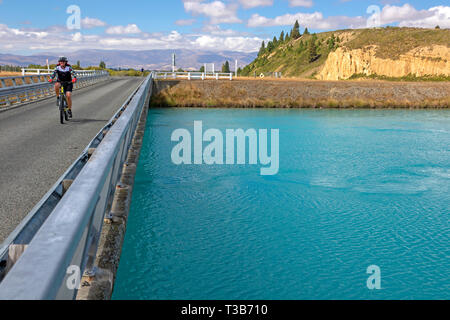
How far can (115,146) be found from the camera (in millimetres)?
5238

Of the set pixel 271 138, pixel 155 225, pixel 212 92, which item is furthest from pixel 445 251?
pixel 212 92

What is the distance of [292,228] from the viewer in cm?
1025

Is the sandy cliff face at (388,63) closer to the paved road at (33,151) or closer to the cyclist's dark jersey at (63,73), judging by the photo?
the paved road at (33,151)

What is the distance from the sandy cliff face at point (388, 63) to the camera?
79500 millimetres

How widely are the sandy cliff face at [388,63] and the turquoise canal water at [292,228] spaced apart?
67031 millimetres

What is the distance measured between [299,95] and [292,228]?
129 ft

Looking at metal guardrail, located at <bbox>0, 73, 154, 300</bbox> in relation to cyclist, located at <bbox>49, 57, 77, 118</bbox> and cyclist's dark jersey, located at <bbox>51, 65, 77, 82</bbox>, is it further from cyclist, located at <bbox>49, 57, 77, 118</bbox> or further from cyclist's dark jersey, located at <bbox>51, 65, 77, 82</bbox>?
cyclist's dark jersey, located at <bbox>51, 65, 77, 82</bbox>

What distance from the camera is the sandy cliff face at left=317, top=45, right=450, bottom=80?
79.5 m

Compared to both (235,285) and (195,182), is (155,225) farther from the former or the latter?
(195,182)

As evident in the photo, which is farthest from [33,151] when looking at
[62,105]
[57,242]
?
[57,242]

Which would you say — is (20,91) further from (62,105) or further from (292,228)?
(292,228)

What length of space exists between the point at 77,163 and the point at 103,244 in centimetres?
230

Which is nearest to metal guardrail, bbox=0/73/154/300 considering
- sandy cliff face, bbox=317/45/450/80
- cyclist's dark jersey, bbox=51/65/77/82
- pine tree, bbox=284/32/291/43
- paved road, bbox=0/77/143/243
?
paved road, bbox=0/77/143/243

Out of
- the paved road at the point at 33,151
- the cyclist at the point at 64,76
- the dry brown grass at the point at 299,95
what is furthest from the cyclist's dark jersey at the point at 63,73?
the dry brown grass at the point at 299,95
